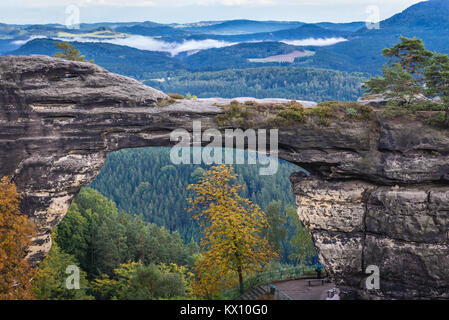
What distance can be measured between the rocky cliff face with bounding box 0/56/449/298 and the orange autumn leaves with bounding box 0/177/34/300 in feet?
11.3

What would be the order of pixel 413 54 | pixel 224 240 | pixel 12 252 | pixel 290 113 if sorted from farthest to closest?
pixel 224 240 → pixel 413 54 → pixel 290 113 → pixel 12 252

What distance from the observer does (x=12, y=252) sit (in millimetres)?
25625

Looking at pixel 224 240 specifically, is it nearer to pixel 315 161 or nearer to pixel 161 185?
pixel 315 161

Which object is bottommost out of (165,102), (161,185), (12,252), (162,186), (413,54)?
(162,186)

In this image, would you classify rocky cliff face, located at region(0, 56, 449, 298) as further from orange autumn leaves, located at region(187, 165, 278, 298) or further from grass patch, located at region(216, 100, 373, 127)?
orange autumn leaves, located at region(187, 165, 278, 298)

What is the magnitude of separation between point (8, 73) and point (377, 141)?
2516cm

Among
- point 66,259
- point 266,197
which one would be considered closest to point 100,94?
point 66,259

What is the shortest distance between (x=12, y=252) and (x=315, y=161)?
20.1 metres

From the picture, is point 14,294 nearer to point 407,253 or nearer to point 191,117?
point 191,117

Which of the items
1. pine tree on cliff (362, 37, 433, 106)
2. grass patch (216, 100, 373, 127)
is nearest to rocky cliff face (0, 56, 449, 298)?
grass patch (216, 100, 373, 127)

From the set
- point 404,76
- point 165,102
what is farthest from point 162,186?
point 404,76

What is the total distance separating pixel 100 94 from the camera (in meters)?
29.7

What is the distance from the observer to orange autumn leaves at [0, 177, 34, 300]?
24.7 m

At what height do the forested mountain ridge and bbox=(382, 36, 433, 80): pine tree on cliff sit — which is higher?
bbox=(382, 36, 433, 80): pine tree on cliff
